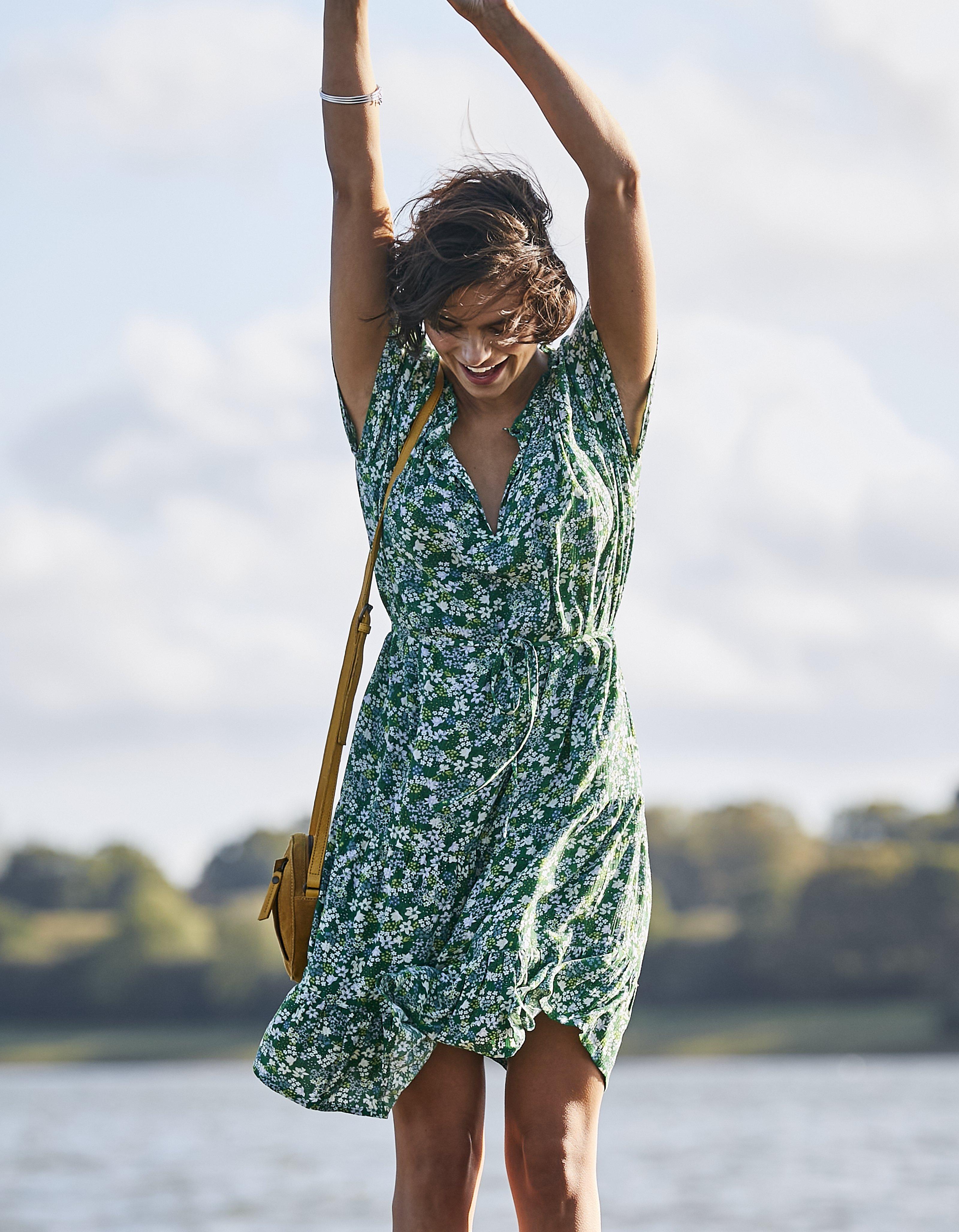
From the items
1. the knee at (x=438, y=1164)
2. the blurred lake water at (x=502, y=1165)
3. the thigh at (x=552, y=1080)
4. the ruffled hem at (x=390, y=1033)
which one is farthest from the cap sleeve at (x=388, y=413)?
the blurred lake water at (x=502, y=1165)

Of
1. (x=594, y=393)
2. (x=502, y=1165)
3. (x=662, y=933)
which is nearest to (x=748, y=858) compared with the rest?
(x=662, y=933)

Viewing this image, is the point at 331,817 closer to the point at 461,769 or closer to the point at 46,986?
the point at 461,769

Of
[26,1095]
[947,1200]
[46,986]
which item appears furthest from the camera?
[46,986]

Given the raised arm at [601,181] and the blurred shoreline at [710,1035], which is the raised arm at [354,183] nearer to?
the raised arm at [601,181]

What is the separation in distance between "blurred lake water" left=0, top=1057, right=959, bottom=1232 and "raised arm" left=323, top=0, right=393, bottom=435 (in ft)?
54.4

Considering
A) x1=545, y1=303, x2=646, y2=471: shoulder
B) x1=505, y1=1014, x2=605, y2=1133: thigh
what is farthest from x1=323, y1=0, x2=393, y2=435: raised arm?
x1=505, y1=1014, x2=605, y2=1133: thigh

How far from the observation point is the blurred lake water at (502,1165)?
20.7 meters

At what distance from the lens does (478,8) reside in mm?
2809

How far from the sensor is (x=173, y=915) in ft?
191

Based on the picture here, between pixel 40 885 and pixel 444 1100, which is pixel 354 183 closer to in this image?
pixel 444 1100

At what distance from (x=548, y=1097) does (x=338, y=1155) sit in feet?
102

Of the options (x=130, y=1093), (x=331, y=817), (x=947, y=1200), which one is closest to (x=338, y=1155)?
(x=947, y=1200)

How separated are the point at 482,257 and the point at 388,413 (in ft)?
1.18

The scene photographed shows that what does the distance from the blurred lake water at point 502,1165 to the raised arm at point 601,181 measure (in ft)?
54.0
